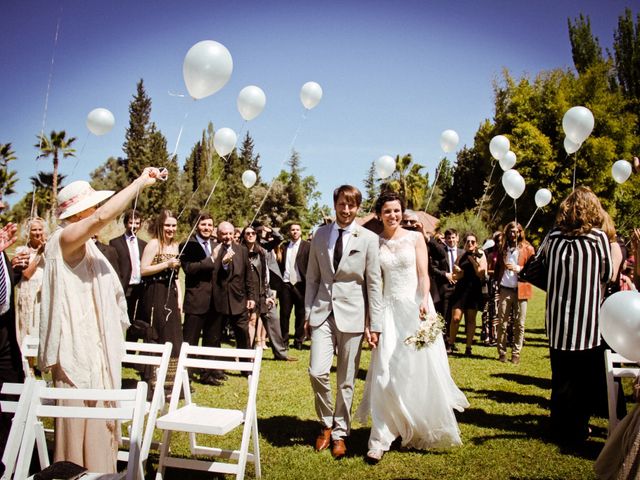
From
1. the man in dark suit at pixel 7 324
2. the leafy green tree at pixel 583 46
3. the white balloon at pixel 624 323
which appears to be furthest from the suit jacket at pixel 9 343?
the leafy green tree at pixel 583 46

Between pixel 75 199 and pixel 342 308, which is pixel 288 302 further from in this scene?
pixel 75 199

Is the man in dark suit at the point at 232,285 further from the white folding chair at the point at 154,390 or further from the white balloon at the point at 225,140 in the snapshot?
the white folding chair at the point at 154,390

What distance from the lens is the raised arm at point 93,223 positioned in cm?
313

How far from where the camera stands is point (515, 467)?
4.36m

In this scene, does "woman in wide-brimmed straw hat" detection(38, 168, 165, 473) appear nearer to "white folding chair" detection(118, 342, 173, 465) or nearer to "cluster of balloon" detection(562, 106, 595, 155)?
"white folding chair" detection(118, 342, 173, 465)

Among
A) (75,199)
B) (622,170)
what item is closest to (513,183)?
(622,170)

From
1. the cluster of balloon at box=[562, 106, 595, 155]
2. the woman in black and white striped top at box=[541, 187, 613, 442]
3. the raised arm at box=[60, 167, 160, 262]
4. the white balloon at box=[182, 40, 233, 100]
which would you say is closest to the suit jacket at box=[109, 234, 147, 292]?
the white balloon at box=[182, 40, 233, 100]

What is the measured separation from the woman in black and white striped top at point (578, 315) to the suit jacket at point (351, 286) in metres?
1.78

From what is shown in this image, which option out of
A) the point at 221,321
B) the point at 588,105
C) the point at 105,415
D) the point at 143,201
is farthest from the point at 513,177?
the point at 143,201

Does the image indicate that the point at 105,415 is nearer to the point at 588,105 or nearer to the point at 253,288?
the point at 253,288

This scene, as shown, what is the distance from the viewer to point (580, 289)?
4.86 metres

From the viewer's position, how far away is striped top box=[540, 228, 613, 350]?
4801 mm

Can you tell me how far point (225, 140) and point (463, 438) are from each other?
5.53 metres

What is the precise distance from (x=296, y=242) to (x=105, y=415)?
26.4ft
